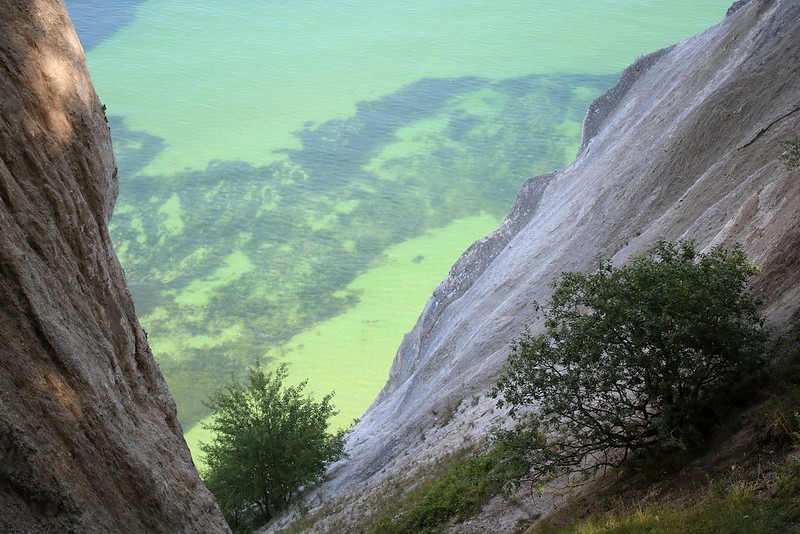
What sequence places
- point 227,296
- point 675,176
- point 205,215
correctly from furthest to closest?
point 205,215 < point 227,296 < point 675,176

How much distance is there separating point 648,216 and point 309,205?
1359 inches

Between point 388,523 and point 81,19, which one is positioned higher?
point 81,19

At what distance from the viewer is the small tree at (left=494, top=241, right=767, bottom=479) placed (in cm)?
1102

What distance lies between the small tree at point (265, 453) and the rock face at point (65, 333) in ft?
29.8

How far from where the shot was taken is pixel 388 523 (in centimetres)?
1528

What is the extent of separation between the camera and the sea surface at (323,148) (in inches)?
1688

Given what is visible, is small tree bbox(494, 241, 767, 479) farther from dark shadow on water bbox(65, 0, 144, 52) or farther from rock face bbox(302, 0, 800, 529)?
dark shadow on water bbox(65, 0, 144, 52)

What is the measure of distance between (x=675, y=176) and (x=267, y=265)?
100 ft

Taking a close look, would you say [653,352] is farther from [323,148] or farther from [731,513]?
[323,148]

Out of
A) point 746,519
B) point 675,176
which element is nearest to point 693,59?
point 675,176

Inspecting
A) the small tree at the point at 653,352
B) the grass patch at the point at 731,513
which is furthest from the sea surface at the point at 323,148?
the grass patch at the point at 731,513

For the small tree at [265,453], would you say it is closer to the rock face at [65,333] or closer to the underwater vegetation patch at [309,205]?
the rock face at [65,333]

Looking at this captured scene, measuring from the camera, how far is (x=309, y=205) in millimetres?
52938

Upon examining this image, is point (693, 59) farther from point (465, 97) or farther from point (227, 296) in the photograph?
point (465, 97)
